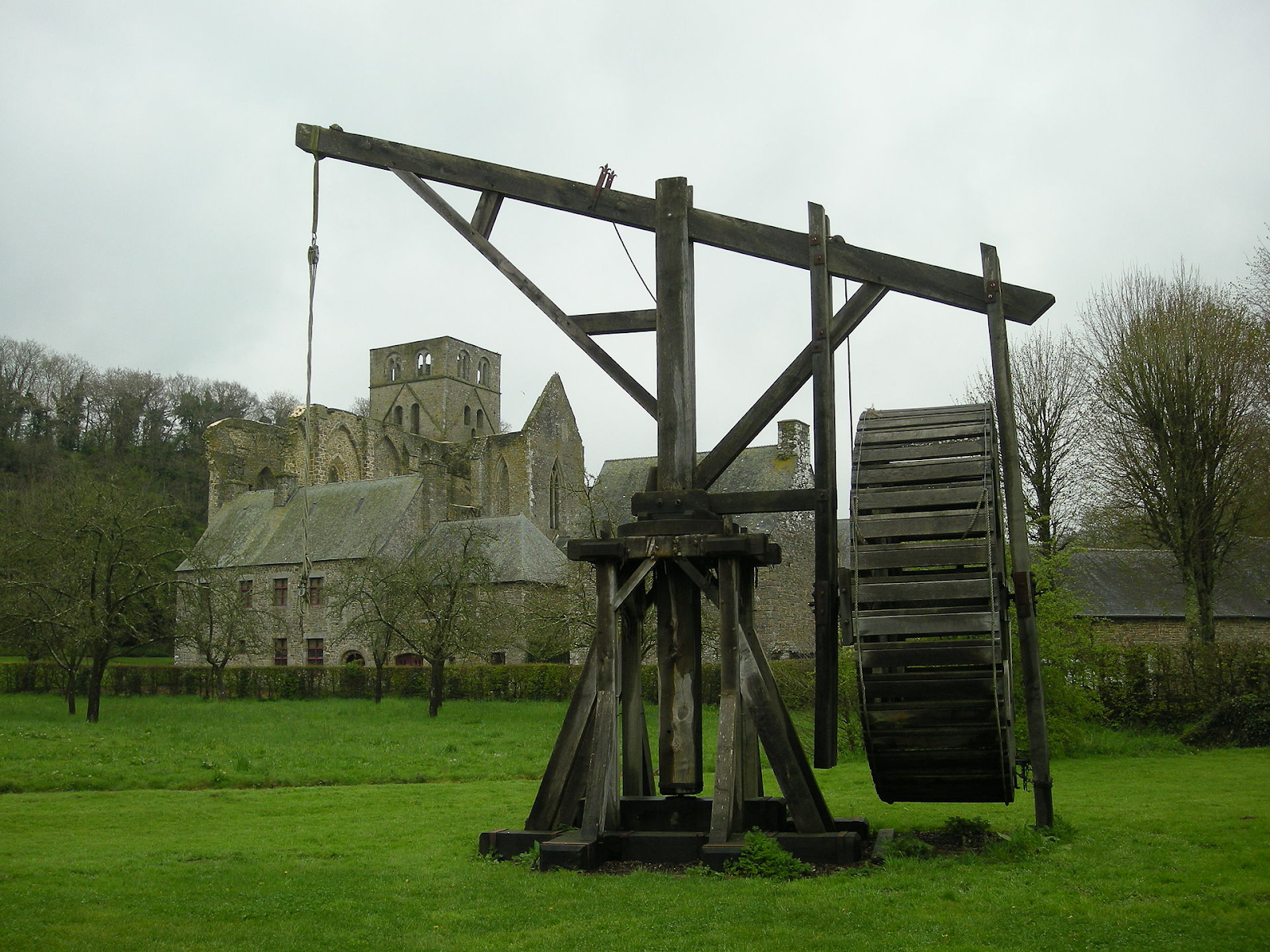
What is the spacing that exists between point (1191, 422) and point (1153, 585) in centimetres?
728

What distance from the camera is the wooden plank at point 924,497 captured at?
7062 mm

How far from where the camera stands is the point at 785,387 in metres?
8.24

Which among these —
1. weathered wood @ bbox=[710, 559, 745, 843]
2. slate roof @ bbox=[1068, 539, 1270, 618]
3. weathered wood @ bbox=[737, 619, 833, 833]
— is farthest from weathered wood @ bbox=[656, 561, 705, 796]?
slate roof @ bbox=[1068, 539, 1270, 618]

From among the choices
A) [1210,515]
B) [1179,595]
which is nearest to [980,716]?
[1210,515]

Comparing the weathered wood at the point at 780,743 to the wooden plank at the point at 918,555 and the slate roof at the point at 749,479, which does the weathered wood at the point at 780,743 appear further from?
the slate roof at the point at 749,479

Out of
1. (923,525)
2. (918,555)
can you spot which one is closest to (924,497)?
(923,525)

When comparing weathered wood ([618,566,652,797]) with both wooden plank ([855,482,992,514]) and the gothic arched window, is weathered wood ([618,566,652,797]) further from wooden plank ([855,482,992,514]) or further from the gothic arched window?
the gothic arched window

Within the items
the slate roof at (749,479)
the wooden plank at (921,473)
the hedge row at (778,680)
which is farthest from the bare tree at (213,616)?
the wooden plank at (921,473)

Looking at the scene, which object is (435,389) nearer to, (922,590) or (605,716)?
(605,716)

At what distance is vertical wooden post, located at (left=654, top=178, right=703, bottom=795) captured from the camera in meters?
8.21

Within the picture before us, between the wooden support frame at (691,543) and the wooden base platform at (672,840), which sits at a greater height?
the wooden support frame at (691,543)

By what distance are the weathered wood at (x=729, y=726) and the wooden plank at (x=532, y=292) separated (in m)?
1.53

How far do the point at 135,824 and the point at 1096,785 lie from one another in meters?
11.0

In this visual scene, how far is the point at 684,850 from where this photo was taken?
7684 mm
